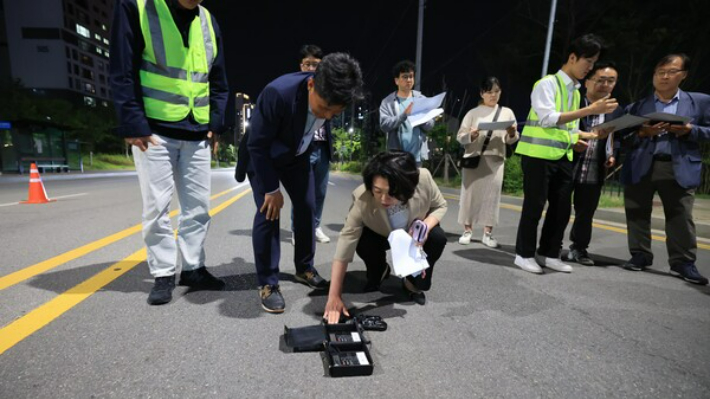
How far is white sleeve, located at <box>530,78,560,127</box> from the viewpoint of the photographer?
2.68 meters

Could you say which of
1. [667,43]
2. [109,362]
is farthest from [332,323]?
[667,43]

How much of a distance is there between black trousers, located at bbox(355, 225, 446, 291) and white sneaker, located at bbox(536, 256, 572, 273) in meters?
1.31

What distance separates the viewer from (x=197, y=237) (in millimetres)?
2342

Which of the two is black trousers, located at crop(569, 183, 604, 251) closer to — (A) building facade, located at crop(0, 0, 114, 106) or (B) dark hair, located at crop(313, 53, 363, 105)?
(B) dark hair, located at crop(313, 53, 363, 105)

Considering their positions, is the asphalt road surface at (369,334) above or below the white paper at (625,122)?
below

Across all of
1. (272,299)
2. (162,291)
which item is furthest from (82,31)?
(272,299)

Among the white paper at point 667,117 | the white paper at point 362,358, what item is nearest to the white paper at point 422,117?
the white paper at point 667,117

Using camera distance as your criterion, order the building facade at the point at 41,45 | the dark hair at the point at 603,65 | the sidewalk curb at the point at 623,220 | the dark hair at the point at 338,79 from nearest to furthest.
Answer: the dark hair at the point at 338,79 → the dark hair at the point at 603,65 → the sidewalk curb at the point at 623,220 → the building facade at the point at 41,45

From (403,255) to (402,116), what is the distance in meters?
1.86

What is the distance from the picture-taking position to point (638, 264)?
3.00m

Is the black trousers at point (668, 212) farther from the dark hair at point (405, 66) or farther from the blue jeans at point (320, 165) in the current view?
the blue jeans at point (320, 165)

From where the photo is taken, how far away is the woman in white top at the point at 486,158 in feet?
12.1

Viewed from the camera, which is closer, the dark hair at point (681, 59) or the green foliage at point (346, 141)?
the dark hair at point (681, 59)

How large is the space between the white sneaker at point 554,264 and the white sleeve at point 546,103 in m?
1.13
